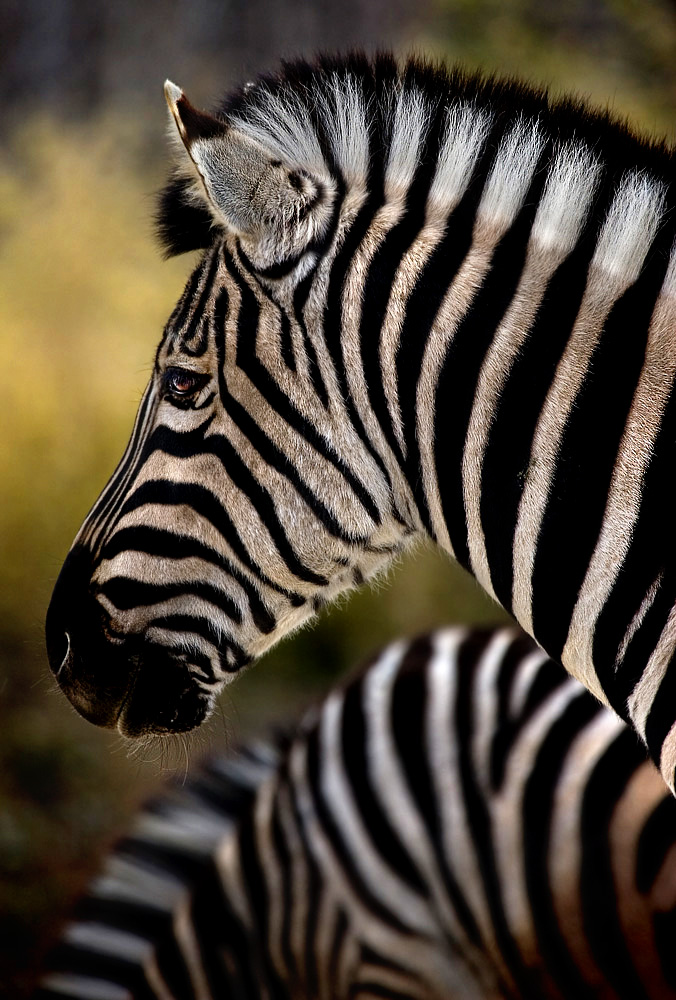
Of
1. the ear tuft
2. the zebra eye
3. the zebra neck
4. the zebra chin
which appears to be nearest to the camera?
the zebra neck

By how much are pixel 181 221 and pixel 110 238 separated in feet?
16.0

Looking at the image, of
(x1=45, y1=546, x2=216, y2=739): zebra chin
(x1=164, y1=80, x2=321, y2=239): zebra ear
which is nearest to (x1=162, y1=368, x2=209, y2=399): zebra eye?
(x1=164, y1=80, x2=321, y2=239): zebra ear

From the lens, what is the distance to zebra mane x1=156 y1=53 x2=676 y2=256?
186cm

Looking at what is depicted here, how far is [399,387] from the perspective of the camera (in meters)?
1.85

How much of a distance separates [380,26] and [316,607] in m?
5.98

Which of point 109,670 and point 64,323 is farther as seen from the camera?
point 64,323

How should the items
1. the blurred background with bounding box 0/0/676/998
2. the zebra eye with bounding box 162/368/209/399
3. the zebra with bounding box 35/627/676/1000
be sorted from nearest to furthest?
the zebra eye with bounding box 162/368/209/399 < the zebra with bounding box 35/627/676/1000 < the blurred background with bounding box 0/0/676/998

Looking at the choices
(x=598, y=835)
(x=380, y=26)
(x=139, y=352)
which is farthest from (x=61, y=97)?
(x=598, y=835)

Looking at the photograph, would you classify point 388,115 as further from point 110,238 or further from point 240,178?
point 110,238

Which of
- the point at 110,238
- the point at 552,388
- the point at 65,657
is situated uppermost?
the point at 110,238

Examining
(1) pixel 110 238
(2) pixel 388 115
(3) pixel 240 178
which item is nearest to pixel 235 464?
(3) pixel 240 178

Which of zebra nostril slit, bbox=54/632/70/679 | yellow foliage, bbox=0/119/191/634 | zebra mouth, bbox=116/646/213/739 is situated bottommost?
zebra mouth, bbox=116/646/213/739

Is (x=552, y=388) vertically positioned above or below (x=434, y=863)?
above

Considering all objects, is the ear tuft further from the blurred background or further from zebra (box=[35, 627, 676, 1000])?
the blurred background
